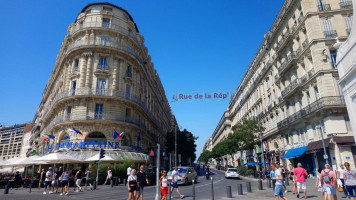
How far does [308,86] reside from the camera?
23891mm

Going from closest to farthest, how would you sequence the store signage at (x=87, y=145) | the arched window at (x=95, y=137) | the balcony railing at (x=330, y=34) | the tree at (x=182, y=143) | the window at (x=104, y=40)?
1. the balcony railing at (x=330, y=34)
2. the store signage at (x=87, y=145)
3. the arched window at (x=95, y=137)
4. the window at (x=104, y=40)
5. the tree at (x=182, y=143)

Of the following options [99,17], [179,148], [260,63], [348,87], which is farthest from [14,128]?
[348,87]

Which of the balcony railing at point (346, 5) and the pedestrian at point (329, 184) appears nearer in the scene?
the pedestrian at point (329, 184)

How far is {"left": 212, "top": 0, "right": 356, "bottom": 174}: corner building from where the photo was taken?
20375 mm

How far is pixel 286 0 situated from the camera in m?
28.6

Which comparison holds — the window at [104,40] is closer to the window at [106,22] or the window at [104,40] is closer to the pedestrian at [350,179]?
the window at [106,22]

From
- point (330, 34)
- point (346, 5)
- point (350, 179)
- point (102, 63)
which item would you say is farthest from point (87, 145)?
point (346, 5)

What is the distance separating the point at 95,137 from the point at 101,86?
632 centimetres

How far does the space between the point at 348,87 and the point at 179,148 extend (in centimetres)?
4091

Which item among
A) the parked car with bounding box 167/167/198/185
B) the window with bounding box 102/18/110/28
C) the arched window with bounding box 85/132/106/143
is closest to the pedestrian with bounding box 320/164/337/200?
the parked car with bounding box 167/167/198/185

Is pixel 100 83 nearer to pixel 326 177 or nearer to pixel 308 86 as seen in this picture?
pixel 308 86

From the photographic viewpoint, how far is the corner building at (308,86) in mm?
20375

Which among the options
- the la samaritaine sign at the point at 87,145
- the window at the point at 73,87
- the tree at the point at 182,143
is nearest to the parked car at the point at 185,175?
the la samaritaine sign at the point at 87,145

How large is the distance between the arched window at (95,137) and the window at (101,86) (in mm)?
4920
